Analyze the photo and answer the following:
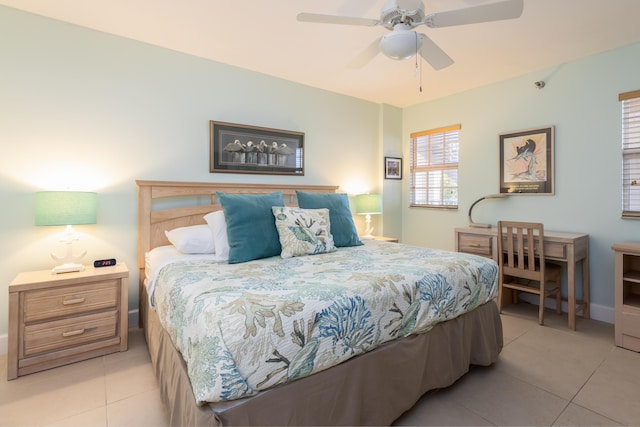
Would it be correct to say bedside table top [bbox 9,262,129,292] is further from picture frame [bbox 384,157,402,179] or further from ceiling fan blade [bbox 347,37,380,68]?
picture frame [bbox 384,157,402,179]

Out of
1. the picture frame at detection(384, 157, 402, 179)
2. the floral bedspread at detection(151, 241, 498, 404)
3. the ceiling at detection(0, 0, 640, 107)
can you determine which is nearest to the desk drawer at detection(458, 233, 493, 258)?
the floral bedspread at detection(151, 241, 498, 404)

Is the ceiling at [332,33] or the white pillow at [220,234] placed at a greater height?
the ceiling at [332,33]

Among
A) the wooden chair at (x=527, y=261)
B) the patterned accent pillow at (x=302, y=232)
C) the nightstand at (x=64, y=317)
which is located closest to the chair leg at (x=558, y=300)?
the wooden chair at (x=527, y=261)

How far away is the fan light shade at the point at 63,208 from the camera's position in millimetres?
2072

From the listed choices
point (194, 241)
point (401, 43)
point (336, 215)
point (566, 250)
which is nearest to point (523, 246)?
point (566, 250)

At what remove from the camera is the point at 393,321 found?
151 centimetres

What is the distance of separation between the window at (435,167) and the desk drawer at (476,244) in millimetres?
653

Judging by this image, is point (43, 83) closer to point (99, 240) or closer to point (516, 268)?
point (99, 240)

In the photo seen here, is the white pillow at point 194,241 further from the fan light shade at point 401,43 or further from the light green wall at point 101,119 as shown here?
the fan light shade at point 401,43

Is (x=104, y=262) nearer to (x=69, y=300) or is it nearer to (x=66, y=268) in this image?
(x=66, y=268)

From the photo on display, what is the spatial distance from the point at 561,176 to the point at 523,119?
2.39 feet

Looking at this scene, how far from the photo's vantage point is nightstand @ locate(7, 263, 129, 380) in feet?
6.38

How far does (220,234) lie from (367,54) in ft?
5.52

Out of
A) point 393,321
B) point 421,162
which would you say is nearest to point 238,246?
point 393,321
